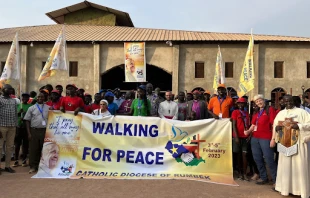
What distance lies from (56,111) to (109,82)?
18579mm

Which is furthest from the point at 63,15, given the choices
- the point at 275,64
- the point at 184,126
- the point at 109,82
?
the point at 184,126

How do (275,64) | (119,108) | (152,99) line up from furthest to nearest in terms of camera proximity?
(275,64) → (119,108) → (152,99)

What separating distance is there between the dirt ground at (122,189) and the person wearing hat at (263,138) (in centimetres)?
35

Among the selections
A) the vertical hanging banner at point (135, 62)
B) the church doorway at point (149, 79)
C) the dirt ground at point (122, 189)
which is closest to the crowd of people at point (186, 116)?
the dirt ground at point (122, 189)

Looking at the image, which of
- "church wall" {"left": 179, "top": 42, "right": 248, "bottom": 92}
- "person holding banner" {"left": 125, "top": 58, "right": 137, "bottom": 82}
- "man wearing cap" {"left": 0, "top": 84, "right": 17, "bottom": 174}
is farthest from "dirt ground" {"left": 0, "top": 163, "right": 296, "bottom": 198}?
"church wall" {"left": 179, "top": 42, "right": 248, "bottom": 92}

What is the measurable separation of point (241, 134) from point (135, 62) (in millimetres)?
15729

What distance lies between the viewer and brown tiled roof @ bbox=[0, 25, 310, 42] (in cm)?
2242

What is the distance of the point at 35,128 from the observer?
268 inches

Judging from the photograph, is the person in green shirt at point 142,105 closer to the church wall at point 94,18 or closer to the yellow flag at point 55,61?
the yellow flag at point 55,61

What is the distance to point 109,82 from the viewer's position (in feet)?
82.6

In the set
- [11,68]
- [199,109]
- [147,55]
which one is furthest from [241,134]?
[147,55]

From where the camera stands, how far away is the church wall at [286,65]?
873 inches

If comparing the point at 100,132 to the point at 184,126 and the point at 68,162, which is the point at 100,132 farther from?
the point at 184,126

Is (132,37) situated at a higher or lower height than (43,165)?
higher
